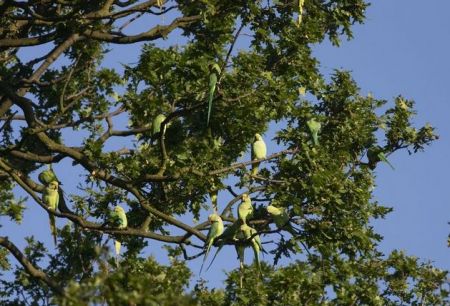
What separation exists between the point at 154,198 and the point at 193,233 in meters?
1.87

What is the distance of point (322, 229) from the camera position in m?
15.1

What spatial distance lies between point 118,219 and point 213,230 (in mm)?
1924

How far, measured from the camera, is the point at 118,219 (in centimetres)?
1609

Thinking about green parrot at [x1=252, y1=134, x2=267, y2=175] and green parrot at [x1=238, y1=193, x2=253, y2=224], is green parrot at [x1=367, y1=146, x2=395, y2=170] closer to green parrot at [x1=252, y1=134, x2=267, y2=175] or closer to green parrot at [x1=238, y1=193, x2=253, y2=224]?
green parrot at [x1=252, y1=134, x2=267, y2=175]

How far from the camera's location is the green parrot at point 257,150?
1596 centimetres

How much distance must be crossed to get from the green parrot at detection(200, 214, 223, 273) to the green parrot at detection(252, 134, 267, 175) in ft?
3.57

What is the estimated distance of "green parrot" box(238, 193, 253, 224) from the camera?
14.8m

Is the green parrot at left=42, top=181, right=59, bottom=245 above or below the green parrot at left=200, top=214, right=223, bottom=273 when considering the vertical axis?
above

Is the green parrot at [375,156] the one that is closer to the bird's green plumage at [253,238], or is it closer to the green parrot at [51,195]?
the bird's green plumage at [253,238]

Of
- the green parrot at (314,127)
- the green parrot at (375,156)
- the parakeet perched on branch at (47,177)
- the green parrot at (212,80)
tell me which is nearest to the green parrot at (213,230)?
the green parrot at (212,80)

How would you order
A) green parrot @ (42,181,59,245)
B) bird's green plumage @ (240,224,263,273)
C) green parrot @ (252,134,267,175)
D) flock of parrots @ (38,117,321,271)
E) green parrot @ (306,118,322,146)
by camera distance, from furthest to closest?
green parrot @ (306,118,322,146)
green parrot @ (252,134,267,175)
green parrot @ (42,181,59,245)
flock of parrots @ (38,117,321,271)
bird's green plumage @ (240,224,263,273)

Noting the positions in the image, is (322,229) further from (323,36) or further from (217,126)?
(323,36)

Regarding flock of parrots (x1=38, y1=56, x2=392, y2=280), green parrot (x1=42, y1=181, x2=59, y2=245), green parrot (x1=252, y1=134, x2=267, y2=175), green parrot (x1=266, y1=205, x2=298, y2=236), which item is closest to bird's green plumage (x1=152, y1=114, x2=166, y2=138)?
flock of parrots (x1=38, y1=56, x2=392, y2=280)

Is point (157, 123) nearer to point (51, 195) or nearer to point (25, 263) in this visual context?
point (51, 195)
